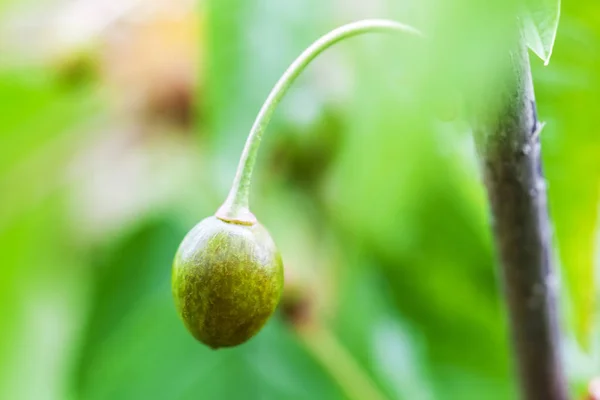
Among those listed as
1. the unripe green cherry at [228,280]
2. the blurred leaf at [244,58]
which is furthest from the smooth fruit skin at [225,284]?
the blurred leaf at [244,58]

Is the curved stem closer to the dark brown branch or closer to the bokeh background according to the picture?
the dark brown branch

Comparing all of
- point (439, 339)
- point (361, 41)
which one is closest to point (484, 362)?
point (439, 339)

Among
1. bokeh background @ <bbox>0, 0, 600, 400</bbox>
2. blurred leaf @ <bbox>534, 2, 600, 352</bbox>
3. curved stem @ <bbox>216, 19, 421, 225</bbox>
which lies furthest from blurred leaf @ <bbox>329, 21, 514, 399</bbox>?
curved stem @ <bbox>216, 19, 421, 225</bbox>

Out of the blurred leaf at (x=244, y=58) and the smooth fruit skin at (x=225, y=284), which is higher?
the blurred leaf at (x=244, y=58)

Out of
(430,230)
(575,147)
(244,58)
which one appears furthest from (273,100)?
(430,230)

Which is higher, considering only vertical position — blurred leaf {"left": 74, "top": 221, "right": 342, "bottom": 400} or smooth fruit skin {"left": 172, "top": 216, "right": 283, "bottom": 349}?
smooth fruit skin {"left": 172, "top": 216, "right": 283, "bottom": 349}

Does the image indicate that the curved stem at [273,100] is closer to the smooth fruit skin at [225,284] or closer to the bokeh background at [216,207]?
the smooth fruit skin at [225,284]

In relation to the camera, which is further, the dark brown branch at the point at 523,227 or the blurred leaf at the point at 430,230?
the blurred leaf at the point at 430,230

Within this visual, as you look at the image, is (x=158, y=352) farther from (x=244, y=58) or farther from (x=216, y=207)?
(x=244, y=58)
